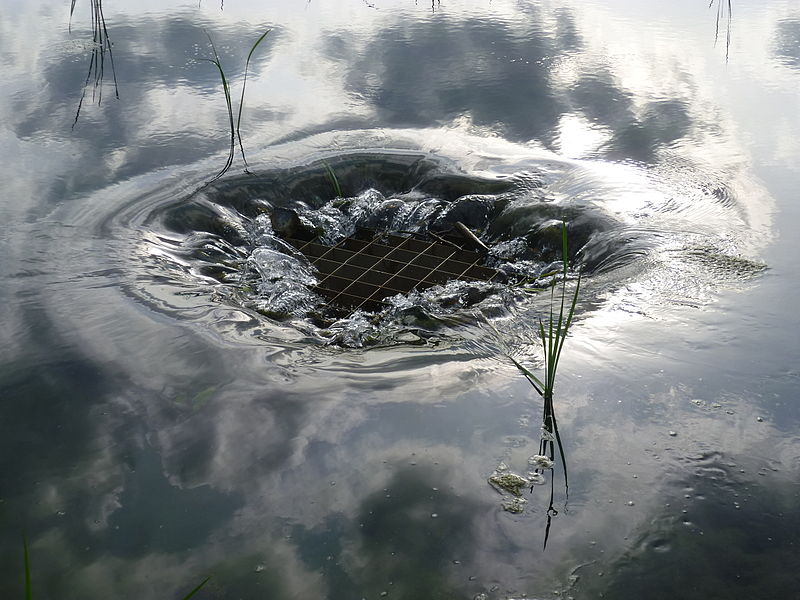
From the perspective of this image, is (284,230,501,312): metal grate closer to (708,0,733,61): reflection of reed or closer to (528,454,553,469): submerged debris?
(528,454,553,469): submerged debris

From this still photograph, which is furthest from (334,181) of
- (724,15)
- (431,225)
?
(724,15)

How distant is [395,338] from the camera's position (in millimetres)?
3094

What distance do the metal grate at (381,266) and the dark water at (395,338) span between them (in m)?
0.12

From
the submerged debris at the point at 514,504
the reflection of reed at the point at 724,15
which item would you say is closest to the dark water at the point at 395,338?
the submerged debris at the point at 514,504

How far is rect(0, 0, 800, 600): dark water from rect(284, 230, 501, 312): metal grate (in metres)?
0.12

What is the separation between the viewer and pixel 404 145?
4.70 metres

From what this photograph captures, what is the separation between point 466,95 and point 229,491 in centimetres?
365

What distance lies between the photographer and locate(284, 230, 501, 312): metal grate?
3588 millimetres

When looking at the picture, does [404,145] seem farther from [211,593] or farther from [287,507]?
[211,593]

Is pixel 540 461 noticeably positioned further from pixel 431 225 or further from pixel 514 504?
pixel 431 225

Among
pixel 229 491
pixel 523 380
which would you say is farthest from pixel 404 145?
pixel 229 491

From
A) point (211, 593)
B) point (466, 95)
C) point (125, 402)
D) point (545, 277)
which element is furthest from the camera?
point (466, 95)

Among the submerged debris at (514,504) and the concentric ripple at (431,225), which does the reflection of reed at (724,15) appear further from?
the submerged debris at (514,504)

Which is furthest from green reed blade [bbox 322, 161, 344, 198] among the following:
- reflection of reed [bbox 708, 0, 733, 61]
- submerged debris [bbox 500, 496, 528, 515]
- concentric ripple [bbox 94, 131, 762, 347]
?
reflection of reed [bbox 708, 0, 733, 61]
